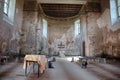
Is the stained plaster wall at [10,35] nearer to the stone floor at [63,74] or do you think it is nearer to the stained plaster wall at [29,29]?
the stained plaster wall at [29,29]

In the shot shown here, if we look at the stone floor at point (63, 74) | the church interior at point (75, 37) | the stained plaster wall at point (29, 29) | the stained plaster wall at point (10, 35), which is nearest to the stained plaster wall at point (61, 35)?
the church interior at point (75, 37)

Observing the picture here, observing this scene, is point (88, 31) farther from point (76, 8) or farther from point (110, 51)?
point (76, 8)

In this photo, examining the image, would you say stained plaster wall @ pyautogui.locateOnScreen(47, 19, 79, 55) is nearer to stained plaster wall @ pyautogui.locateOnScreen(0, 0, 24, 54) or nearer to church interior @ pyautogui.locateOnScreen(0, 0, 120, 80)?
church interior @ pyautogui.locateOnScreen(0, 0, 120, 80)

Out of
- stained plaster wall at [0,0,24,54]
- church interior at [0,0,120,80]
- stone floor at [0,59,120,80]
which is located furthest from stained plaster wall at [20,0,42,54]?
stone floor at [0,59,120,80]

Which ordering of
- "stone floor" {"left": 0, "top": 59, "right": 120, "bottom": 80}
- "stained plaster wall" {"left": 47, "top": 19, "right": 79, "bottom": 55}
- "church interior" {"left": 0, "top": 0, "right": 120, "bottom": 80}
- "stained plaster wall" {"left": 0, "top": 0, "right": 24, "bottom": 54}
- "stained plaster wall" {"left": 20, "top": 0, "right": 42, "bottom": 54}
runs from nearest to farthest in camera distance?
"stone floor" {"left": 0, "top": 59, "right": 120, "bottom": 80} → "church interior" {"left": 0, "top": 0, "right": 120, "bottom": 80} → "stained plaster wall" {"left": 0, "top": 0, "right": 24, "bottom": 54} → "stained plaster wall" {"left": 20, "top": 0, "right": 42, "bottom": 54} → "stained plaster wall" {"left": 47, "top": 19, "right": 79, "bottom": 55}

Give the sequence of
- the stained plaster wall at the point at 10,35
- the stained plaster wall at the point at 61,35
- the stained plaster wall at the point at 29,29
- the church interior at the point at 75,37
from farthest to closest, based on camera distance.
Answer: the stained plaster wall at the point at 61,35 → the stained plaster wall at the point at 29,29 → the stained plaster wall at the point at 10,35 → the church interior at the point at 75,37

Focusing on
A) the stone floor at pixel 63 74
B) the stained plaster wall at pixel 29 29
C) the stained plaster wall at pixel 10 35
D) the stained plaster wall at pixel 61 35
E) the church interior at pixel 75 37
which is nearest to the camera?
the stone floor at pixel 63 74

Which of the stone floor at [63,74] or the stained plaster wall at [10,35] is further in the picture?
the stained plaster wall at [10,35]

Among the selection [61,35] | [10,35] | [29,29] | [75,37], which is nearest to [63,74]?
[10,35]

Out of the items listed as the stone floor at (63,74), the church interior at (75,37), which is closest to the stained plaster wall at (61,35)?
the church interior at (75,37)

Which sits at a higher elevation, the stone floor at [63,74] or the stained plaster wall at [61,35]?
the stained plaster wall at [61,35]

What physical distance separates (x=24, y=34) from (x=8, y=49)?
2.63 m

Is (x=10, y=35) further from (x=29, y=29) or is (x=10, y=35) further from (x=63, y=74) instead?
(x=63, y=74)

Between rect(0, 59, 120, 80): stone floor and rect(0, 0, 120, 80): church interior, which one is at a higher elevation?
rect(0, 0, 120, 80): church interior
